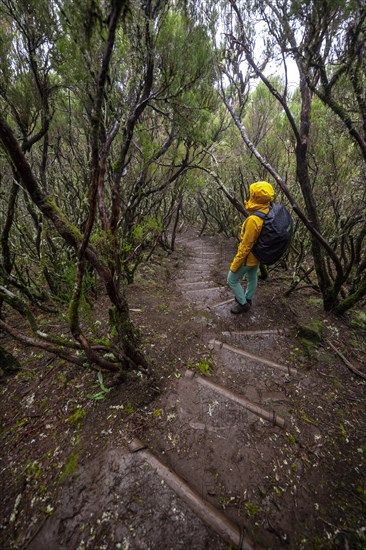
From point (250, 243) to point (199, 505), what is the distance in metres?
2.76

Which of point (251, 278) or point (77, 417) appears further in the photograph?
point (251, 278)

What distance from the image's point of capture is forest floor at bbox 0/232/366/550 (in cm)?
142

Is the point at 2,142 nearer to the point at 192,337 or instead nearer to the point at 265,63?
the point at 192,337

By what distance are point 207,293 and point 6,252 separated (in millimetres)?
3349

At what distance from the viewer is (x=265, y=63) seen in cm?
360

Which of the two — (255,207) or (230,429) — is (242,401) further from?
(255,207)

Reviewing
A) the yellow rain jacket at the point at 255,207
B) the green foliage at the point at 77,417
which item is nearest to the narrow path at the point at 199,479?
the green foliage at the point at 77,417

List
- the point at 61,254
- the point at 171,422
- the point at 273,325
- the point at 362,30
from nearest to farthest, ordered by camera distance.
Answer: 1. the point at 171,422
2. the point at 362,30
3. the point at 273,325
4. the point at 61,254

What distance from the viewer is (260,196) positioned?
3.10 m

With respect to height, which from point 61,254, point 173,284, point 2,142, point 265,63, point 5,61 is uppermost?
point 265,63

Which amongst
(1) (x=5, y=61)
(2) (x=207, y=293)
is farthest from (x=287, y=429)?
(1) (x=5, y=61)

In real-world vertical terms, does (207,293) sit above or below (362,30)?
below

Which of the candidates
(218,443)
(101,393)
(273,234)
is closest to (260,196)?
(273,234)

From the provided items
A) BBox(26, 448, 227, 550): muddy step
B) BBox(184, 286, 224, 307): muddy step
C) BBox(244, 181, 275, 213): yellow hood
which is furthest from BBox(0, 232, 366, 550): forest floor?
BBox(244, 181, 275, 213): yellow hood
